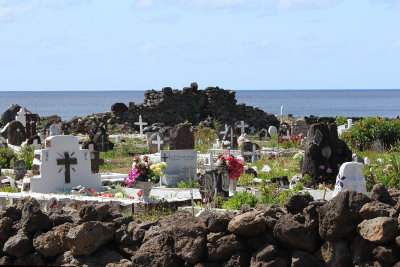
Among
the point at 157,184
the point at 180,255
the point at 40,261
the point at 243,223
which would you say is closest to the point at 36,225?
the point at 40,261

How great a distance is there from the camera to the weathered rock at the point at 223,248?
6.46 metres

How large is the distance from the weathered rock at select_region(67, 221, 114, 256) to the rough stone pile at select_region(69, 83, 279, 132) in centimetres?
3245

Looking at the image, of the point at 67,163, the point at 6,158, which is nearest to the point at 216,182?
the point at 67,163

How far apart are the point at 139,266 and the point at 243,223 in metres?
1.22

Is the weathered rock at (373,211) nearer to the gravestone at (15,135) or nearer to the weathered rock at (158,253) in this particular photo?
the weathered rock at (158,253)

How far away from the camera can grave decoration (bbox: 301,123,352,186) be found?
1498 centimetres

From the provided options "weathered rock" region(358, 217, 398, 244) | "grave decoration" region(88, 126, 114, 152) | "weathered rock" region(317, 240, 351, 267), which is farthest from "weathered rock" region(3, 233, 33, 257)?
"grave decoration" region(88, 126, 114, 152)

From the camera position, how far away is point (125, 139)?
29844 mm

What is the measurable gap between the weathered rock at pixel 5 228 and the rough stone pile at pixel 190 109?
104 feet

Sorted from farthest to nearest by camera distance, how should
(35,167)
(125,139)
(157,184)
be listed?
(125,139)
(157,184)
(35,167)

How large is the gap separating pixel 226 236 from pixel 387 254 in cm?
163

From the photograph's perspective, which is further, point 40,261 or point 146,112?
point 146,112

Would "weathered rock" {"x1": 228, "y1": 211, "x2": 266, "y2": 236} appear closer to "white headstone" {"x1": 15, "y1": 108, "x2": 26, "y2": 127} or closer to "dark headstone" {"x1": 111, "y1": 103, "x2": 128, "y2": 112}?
"white headstone" {"x1": 15, "y1": 108, "x2": 26, "y2": 127}

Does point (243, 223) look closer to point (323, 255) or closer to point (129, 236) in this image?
point (323, 255)
